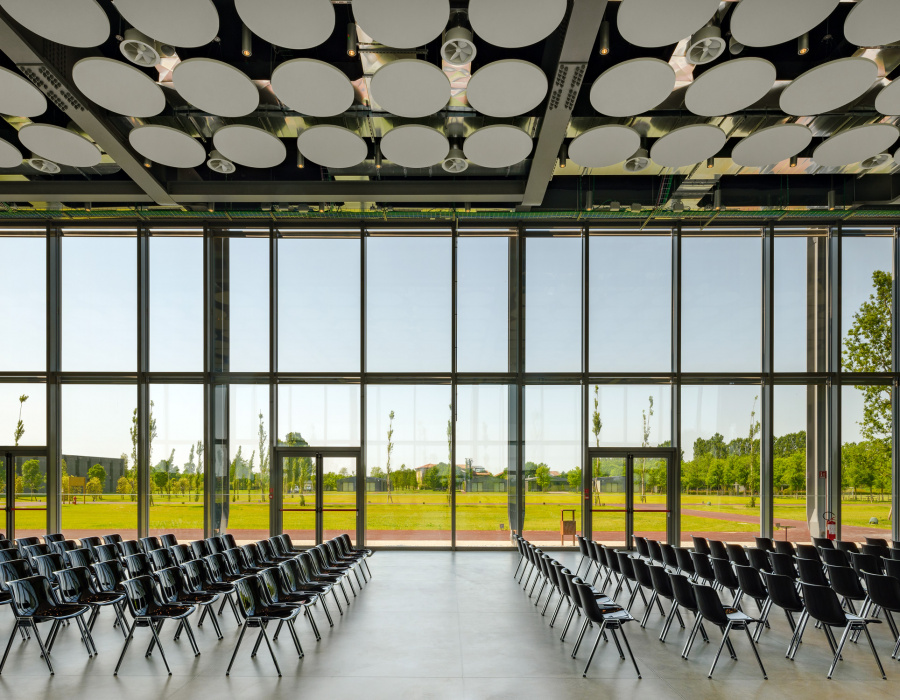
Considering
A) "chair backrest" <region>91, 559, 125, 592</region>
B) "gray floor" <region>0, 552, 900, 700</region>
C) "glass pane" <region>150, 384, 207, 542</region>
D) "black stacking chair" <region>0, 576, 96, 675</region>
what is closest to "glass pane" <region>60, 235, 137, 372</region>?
"glass pane" <region>150, 384, 207, 542</region>

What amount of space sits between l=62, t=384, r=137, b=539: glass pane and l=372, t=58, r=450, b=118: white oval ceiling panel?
864cm

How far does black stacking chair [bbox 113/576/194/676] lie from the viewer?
5844 millimetres

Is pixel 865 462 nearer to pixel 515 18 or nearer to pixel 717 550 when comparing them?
pixel 717 550

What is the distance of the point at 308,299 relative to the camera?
1250cm

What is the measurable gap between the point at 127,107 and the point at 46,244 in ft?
22.9

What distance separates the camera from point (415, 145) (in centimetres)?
802

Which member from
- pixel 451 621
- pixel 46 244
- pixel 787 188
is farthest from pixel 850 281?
pixel 46 244

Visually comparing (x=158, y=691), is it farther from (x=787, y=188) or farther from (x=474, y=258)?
(x=787, y=188)

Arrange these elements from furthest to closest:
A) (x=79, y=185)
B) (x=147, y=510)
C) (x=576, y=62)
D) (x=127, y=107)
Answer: (x=147, y=510) < (x=79, y=185) < (x=127, y=107) < (x=576, y=62)

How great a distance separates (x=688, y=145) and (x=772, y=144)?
112cm

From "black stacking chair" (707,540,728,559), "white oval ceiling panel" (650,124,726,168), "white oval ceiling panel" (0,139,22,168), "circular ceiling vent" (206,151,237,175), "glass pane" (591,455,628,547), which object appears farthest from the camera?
"glass pane" (591,455,628,547)

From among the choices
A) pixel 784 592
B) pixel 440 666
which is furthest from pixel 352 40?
pixel 784 592

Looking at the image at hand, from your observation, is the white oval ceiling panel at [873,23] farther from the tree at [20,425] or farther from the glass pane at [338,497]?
the tree at [20,425]

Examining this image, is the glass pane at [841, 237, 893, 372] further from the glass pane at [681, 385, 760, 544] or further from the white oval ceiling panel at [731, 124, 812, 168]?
the white oval ceiling panel at [731, 124, 812, 168]
